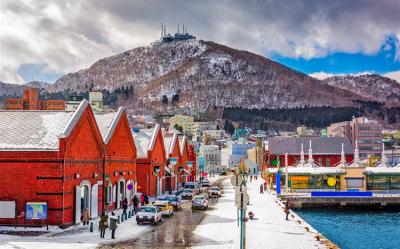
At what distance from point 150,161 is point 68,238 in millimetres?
36731

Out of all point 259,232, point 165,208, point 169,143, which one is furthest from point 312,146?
point 259,232

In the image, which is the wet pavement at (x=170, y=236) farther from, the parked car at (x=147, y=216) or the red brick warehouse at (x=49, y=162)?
the red brick warehouse at (x=49, y=162)

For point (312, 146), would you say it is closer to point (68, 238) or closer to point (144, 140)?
point (144, 140)

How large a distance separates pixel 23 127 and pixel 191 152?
86.9 meters

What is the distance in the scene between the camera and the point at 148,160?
70500 mm

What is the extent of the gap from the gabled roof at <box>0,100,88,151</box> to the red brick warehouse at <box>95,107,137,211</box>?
276 inches

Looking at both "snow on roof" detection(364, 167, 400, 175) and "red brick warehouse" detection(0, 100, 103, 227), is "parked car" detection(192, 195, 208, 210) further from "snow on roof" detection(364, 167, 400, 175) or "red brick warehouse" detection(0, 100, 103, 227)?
"snow on roof" detection(364, 167, 400, 175)

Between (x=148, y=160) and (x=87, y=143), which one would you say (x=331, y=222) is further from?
(x=87, y=143)

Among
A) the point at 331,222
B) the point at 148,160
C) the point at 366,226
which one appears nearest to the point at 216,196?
the point at 148,160

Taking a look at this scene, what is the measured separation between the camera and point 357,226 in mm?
59188

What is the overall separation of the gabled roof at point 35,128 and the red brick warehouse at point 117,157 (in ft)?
23.0

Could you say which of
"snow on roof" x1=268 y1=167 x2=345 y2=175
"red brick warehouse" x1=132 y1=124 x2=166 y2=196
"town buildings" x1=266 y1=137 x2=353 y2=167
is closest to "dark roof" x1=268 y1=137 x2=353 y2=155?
"town buildings" x1=266 y1=137 x2=353 y2=167

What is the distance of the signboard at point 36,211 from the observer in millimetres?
39156

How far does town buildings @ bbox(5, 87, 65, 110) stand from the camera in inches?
4634
